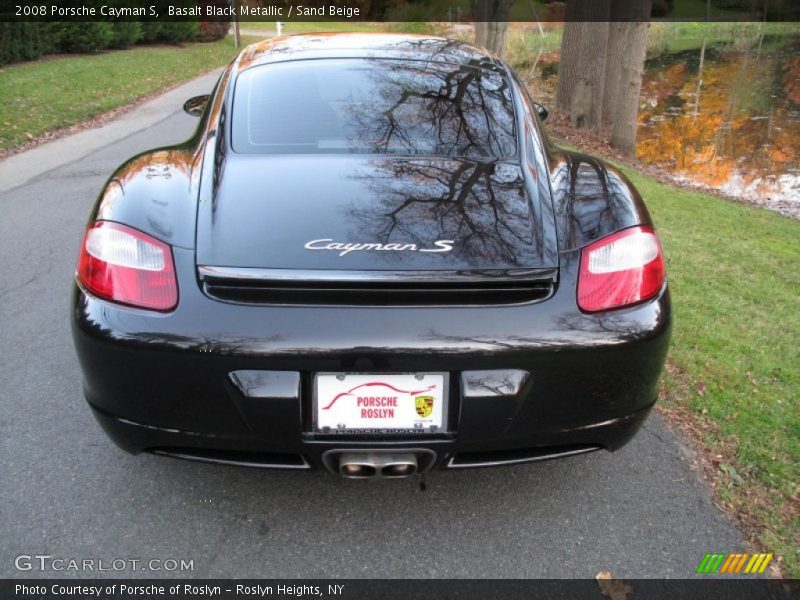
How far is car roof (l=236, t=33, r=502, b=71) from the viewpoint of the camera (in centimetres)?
309

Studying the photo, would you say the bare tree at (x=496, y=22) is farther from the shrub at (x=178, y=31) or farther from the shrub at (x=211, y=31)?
the shrub at (x=211, y=31)

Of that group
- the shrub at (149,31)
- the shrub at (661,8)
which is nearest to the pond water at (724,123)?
the shrub at (149,31)

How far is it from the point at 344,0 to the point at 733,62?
872 inches

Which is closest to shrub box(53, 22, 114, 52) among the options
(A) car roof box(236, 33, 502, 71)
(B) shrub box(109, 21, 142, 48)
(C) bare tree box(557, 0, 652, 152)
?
(B) shrub box(109, 21, 142, 48)

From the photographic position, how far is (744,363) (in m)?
3.66

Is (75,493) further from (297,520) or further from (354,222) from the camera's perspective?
(354,222)

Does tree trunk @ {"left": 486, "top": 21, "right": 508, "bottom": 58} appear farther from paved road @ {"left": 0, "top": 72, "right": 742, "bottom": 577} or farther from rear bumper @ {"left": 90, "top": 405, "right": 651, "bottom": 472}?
rear bumper @ {"left": 90, "top": 405, "right": 651, "bottom": 472}

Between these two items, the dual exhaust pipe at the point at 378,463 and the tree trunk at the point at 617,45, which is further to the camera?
the tree trunk at the point at 617,45

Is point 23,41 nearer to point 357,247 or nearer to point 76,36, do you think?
point 76,36

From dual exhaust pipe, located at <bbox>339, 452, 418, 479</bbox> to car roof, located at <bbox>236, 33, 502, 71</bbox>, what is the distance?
187cm

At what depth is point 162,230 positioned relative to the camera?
2.09m

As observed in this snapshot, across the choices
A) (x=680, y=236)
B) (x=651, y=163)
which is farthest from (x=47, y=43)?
(x=680, y=236)

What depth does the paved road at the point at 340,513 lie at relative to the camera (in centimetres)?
219
